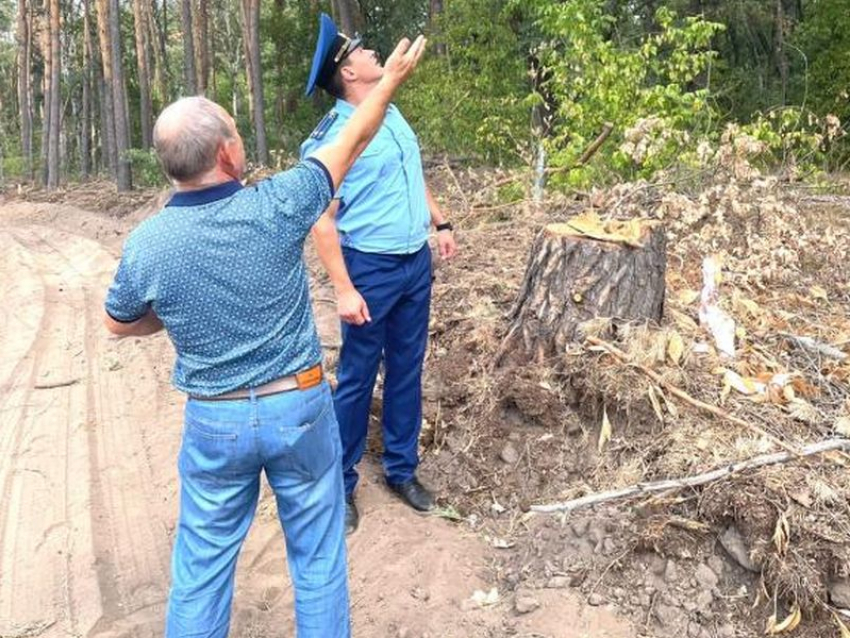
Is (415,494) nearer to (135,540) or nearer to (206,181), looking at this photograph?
(135,540)

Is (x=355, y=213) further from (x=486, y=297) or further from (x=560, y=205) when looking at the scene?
(x=560, y=205)

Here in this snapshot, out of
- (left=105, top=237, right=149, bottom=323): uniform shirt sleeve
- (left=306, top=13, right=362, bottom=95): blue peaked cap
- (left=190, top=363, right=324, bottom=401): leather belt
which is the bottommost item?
(left=190, top=363, right=324, bottom=401): leather belt

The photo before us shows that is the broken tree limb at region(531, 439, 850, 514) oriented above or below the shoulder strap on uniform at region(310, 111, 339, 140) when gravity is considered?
below

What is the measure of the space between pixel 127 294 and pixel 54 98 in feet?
72.7

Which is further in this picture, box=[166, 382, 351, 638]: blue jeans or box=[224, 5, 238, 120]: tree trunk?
box=[224, 5, 238, 120]: tree trunk

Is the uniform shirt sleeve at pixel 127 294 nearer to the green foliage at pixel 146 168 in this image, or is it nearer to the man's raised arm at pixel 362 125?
the man's raised arm at pixel 362 125

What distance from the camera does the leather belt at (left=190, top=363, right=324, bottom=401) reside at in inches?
97.0

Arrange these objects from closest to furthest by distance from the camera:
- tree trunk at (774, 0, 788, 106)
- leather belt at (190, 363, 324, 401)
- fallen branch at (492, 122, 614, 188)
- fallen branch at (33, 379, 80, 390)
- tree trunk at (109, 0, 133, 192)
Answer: leather belt at (190, 363, 324, 401), fallen branch at (33, 379, 80, 390), fallen branch at (492, 122, 614, 188), tree trunk at (109, 0, 133, 192), tree trunk at (774, 0, 788, 106)

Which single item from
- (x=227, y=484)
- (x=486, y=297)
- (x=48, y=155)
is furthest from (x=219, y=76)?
(x=227, y=484)

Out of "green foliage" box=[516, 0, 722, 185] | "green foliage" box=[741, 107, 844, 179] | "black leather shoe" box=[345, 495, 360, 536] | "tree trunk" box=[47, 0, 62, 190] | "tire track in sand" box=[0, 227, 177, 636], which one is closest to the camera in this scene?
"tire track in sand" box=[0, 227, 177, 636]

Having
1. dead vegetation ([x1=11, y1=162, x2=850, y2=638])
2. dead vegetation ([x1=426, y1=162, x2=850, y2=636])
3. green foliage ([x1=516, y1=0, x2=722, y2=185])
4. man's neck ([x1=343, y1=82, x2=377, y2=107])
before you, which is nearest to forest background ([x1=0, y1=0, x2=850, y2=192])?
green foliage ([x1=516, y1=0, x2=722, y2=185])

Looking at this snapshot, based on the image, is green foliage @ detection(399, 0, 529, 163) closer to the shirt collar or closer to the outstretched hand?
the outstretched hand

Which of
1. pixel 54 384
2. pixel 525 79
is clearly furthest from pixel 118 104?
pixel 54 384

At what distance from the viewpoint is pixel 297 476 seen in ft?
8.54
